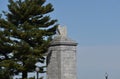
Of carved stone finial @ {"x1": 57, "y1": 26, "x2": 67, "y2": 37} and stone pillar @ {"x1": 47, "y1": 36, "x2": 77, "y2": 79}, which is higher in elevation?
carved stone finial @ {"x1": 57, "y1": 26, "x2": 67, "y2": 37}

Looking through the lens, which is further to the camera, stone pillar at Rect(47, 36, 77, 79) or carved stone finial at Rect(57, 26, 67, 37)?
carved stone finial at Rect(57, 26, 67, 37)

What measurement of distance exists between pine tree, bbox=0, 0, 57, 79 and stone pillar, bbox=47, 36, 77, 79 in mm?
1380

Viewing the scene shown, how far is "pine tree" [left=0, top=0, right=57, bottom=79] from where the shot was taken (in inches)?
1366

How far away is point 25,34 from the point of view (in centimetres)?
3503

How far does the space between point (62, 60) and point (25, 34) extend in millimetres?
3903

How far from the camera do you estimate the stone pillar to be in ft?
109

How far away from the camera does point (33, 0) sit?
36781 mm

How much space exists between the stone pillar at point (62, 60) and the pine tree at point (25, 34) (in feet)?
4.53

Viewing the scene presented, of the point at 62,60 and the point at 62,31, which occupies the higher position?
the point at 62,31

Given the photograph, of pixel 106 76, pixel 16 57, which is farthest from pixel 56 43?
pixel 106 76

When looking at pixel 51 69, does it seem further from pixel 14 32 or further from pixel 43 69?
pixel 14 32

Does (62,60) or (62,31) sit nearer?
(62,60)

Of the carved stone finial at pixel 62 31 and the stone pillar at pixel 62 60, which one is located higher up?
the carved stone finial at pixel 62 31

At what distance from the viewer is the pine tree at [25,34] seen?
→ 114 feet
